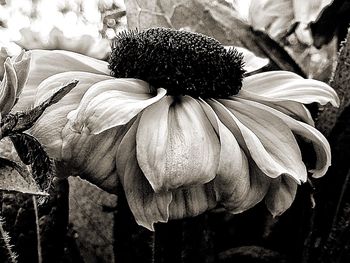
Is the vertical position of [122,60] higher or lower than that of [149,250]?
higher

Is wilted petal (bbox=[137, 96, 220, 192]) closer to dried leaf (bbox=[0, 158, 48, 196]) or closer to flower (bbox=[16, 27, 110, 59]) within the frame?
dried leaf (bbox=[0, 158, 48, 196])

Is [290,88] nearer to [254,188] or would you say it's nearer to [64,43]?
[254,188]

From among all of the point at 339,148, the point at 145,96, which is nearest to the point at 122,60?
the point at 145,96

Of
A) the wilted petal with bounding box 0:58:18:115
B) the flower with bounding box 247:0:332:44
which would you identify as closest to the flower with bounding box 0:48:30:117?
the wilted petal with bounding box 0:58:18:115

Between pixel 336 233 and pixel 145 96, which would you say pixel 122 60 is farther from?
pixel 336 233

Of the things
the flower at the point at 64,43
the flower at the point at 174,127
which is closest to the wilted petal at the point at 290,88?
the flower at the point at 174,127

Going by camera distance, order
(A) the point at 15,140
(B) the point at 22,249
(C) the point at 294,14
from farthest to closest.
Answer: (C) the point at 294,14
(B) the point at 22,249
(A) the point at 15,140
